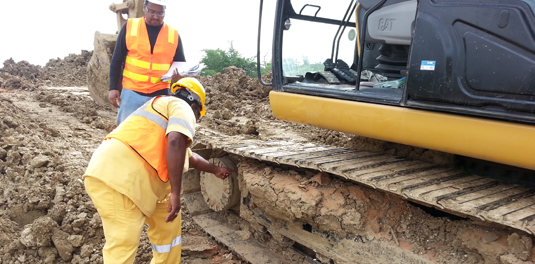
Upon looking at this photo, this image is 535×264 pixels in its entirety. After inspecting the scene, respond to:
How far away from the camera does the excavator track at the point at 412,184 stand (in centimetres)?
211

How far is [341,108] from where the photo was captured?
2.89 m

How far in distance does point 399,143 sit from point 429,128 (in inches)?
25.6

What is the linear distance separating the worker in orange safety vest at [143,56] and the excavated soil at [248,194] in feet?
3.66

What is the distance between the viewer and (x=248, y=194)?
373cm

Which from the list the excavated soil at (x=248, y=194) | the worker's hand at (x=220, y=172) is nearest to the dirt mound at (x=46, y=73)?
the excavated soil at (x=248, y=194)

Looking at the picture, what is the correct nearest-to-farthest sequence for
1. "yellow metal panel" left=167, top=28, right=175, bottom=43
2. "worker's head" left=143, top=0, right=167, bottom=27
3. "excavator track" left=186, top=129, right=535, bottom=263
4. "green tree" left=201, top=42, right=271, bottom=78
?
1. "excavator track" left=186, top=129, right=535, bottom=263
2. "worker's head" left=143, top=0, right=167, bottom=27
3. "yellow metal panel" left=167, top=28, right=175, bottom=43
4. "green tree" left=201, top=42, right=271, bottom=78

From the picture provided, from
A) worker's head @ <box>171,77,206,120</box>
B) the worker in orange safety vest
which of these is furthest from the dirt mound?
worker's head @ <box>171,77,206,120</box>

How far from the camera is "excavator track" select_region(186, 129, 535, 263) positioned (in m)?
2.11

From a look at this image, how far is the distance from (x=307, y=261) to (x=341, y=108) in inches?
50.9

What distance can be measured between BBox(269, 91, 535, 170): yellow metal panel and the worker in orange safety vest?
1.58 m

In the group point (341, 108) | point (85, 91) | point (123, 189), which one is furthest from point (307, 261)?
point (85, 91)

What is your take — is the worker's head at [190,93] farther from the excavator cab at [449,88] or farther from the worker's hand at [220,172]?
the excavator cab at [449,88]

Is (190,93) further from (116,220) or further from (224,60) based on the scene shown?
(224,60)

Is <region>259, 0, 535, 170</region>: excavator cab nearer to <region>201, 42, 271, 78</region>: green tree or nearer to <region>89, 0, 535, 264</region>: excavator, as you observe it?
<region>89, 0, 535, 264</region>: excavator
